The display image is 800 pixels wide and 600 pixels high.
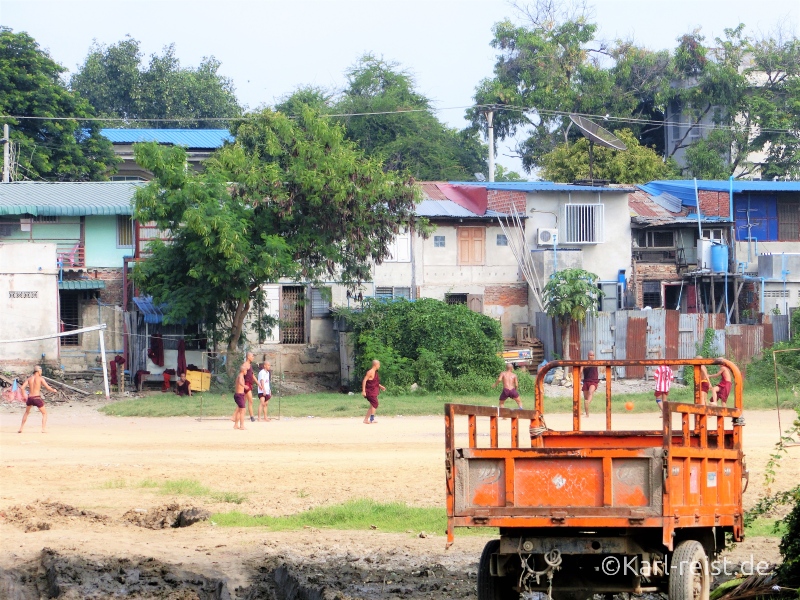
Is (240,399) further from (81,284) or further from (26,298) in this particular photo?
(81,284)

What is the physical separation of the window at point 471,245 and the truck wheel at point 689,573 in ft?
99.4

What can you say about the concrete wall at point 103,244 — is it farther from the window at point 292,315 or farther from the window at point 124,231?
the window at point 292,315

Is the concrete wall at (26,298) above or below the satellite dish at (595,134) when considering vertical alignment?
below

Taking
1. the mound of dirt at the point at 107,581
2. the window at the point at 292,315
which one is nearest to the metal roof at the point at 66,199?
the window at the point at 292,315

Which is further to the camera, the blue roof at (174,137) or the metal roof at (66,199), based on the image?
the blue roof at (174,137)

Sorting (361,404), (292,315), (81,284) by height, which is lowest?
(361,404)

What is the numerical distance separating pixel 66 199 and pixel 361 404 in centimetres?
1508

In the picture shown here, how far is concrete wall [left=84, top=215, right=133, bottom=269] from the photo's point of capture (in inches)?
1452

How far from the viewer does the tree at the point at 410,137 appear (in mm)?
50875

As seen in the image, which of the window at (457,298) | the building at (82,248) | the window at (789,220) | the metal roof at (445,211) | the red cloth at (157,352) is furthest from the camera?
the window at (789,220)


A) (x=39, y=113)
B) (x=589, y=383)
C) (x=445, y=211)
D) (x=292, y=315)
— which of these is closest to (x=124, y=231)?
(x=292, y=315)

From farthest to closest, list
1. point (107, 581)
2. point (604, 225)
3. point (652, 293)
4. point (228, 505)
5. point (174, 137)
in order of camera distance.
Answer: point (174, 137) < point (652, 293) < point (604, 225) < point (228, 505) < point (107, 581)

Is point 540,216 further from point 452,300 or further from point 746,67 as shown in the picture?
point 746,67

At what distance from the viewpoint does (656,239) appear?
39.9m
